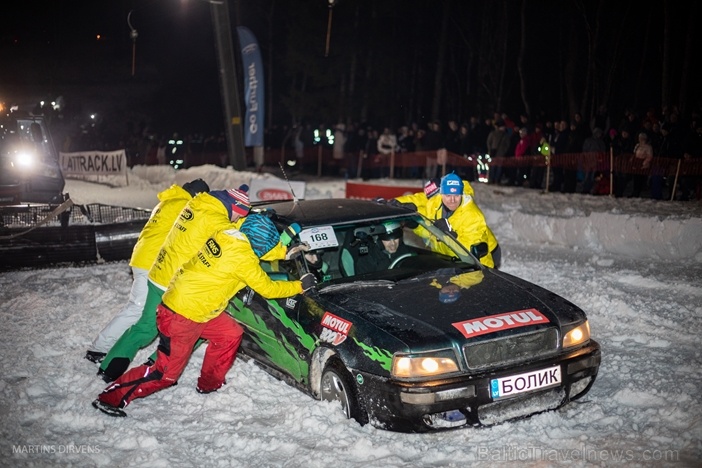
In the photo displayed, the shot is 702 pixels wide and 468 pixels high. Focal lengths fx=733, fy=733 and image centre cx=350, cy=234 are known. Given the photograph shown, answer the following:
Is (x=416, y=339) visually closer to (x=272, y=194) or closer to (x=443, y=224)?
(x=443, y=224)

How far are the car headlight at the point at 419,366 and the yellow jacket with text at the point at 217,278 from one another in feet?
3.82

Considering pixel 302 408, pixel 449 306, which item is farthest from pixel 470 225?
pixel 302 408

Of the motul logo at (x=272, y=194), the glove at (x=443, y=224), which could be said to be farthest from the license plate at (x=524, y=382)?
the motul logo at (x=272, y=194)

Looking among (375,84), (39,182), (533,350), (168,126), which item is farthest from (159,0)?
(533,350)

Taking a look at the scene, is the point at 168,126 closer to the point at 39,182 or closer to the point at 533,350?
the point at 39,182

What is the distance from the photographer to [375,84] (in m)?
36.1

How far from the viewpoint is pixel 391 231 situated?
6.66 m

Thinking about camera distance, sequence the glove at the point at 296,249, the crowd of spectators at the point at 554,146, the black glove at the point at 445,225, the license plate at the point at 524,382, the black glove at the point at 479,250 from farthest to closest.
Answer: the crowd of spectators at the point at 554,146 → the black glove at the point at 445,225 → the black glove at the point at 479,250 → the glove at the point at 296,249 → the license plate at the point at 524,382

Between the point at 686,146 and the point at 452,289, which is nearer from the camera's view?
the point at 452,289

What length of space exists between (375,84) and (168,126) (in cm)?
1644

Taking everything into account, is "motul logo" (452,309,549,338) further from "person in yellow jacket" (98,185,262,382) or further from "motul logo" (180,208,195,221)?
"motul logo" (180,208,195,221)

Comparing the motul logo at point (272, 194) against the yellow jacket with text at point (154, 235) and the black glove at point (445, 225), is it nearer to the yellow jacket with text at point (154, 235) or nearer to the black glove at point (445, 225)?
the black glove at point (445, 225)

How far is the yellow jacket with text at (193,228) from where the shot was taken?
5699 mm

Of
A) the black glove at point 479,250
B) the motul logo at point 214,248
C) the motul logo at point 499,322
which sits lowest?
the motul logo at point 499,322
